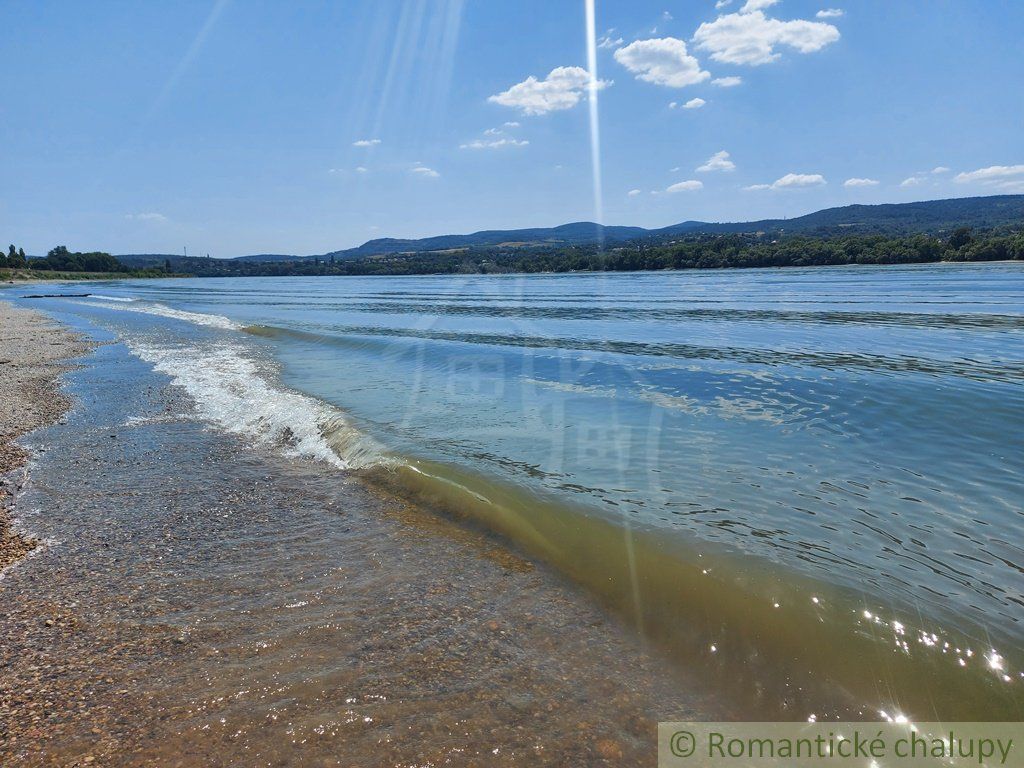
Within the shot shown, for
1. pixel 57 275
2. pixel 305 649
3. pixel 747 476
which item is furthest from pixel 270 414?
pixel 57 275

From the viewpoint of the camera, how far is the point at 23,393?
1450 cm

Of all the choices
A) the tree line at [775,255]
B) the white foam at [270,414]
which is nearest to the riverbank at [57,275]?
the tree line at [775,255]

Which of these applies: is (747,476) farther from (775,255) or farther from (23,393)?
(775,255)

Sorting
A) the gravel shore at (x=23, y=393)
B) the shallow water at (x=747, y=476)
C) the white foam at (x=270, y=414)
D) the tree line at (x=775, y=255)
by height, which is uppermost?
the tree line at (x=775, y=255)

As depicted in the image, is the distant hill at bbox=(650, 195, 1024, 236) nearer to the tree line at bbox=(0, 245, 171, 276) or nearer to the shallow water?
the shallow water

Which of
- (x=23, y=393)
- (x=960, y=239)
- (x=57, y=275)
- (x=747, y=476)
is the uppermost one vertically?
(x=57, y=275)

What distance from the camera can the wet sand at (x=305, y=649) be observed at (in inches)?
130

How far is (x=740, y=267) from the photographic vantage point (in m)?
104

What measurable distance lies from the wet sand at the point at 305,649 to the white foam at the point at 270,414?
2449 millimetres

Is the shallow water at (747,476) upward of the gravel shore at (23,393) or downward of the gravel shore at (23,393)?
downward

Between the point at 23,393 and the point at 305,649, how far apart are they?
15.0 metres

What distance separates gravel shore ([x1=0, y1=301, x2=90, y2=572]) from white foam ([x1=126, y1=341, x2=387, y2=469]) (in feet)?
9.49

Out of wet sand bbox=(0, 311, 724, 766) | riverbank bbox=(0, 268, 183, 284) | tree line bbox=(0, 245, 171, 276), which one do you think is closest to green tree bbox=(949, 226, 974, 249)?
wet sand bbox=(0, 311, 724, 766)

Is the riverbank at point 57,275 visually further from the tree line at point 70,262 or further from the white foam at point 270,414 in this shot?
the white foam at point 270,414
